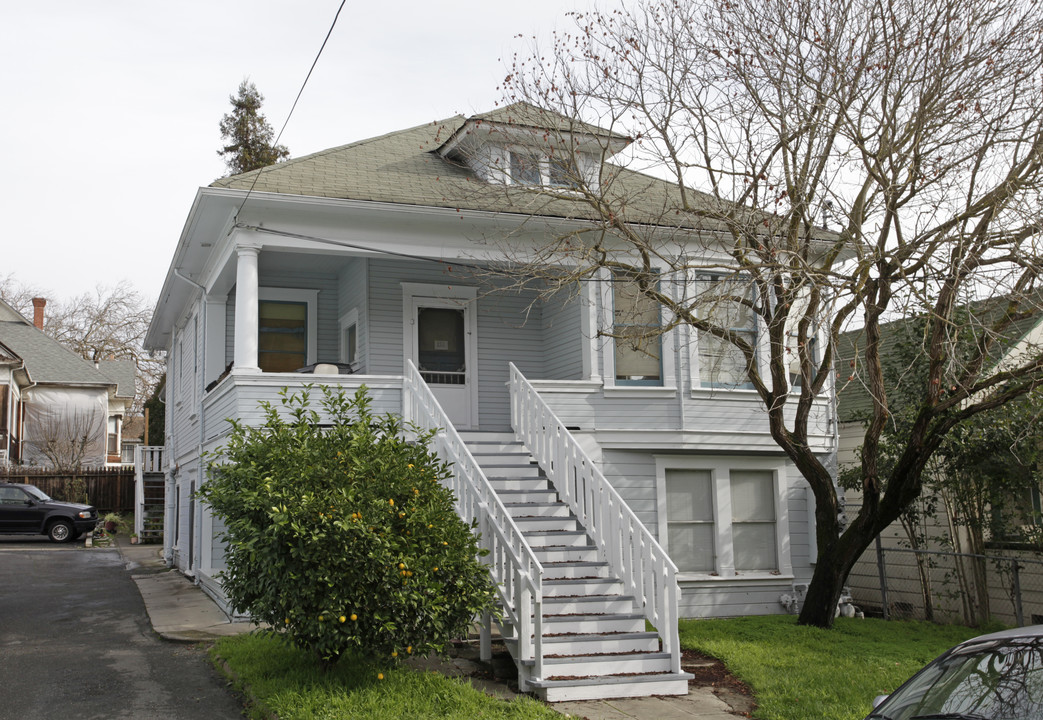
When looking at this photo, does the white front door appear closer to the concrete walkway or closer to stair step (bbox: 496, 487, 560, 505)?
stair step (bbox: 496, 487, 560, 505)

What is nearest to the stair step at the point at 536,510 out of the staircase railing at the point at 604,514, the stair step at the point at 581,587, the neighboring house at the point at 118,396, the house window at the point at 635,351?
the staircase railing at the point at 604,514

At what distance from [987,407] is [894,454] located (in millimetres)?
3539

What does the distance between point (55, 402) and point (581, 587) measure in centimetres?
3504

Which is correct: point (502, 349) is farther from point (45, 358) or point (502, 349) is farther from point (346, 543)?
point (45, 358)

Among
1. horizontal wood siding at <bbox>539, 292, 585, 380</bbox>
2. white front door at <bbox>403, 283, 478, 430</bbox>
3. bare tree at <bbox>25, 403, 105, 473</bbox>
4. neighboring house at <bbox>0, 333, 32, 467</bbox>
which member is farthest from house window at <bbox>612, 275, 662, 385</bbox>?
bare tree at <bbox>25, 403, 105, 473</bbox>

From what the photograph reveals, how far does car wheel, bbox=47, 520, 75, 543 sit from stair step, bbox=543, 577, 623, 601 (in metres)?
18.5

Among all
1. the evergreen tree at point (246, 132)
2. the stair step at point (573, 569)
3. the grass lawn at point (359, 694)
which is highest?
the evergreen tree at point (246, 132)

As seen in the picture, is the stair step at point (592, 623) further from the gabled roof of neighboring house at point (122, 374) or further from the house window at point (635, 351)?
the gabled roof of neighboring house at point (122, 374)

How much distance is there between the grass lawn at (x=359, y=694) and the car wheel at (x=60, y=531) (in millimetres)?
17652

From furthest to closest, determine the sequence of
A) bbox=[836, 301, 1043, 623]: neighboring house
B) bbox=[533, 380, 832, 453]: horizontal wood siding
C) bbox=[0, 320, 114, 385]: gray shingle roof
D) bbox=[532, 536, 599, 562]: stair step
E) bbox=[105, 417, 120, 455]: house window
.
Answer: bbox=[105, 417, 120, 455]: house window
bbox=[0, 320, 114, 385]: gray shingle roof
bbox=[836, 301, 1043, 623]: neighboring house
bbox=[533, 380, 832, 453]: horizontal wood siding
bbox=[532, 536, 599, 562]: stair step

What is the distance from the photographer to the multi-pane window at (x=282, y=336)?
47.7ft

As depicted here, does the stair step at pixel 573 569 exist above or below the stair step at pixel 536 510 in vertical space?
below

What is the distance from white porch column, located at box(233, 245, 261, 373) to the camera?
1184cm

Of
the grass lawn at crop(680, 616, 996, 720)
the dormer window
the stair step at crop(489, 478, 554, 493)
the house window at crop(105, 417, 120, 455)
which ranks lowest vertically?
the grass lawn at crop(680, 616, 996, 720)
